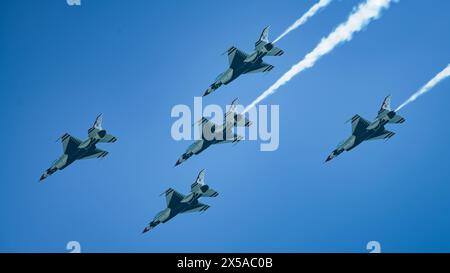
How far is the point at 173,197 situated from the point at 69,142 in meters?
9.66

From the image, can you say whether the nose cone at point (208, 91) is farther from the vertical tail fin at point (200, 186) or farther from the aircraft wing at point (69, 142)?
the aircraft wing at point (69, 142)

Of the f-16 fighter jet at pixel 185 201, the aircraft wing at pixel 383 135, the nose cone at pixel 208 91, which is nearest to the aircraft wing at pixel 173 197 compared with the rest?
the f-16 fighter jet at pixel 185 201

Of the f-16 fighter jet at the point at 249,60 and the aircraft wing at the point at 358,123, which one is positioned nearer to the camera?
the f-16 fighter jet at the point at 249,60

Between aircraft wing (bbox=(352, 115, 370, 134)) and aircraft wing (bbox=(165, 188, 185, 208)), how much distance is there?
1523cm

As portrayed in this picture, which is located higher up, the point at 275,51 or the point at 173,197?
the point at 275,51

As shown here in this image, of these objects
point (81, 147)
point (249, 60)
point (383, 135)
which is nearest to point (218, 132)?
point (249, 60)

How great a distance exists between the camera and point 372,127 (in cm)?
7744

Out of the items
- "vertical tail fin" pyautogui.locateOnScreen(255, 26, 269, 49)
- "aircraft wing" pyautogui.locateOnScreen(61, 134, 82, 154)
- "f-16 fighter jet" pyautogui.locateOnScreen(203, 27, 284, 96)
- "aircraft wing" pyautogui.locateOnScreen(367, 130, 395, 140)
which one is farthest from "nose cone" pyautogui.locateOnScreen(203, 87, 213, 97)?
"aircraft wing" pyautogui.locateOnScreen(367, 130, 395, 140)

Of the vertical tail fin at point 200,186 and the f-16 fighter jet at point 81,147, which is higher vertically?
the f-16 fighter jet at point 81,147

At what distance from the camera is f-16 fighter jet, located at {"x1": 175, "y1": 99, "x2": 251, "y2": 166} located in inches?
2960

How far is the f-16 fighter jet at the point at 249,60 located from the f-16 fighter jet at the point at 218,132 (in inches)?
119

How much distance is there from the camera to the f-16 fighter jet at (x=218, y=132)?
75.2 meters

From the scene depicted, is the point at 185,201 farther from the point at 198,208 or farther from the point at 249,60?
the point at 249,60

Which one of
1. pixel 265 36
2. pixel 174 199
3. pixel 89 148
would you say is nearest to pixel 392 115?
pixel 265 36
